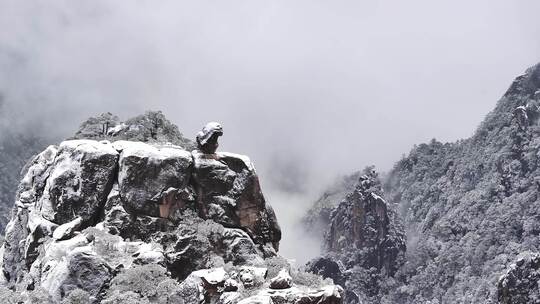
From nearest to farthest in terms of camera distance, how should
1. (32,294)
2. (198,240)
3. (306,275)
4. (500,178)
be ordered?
1. (32,294)
2. (306,275)
3. (198,240)
4. (500,178)

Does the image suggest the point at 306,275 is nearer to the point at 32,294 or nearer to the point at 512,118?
the point at 32,294

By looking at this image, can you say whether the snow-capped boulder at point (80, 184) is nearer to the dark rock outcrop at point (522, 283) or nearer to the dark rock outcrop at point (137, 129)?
the dark rock outcrop at point (137, 129)

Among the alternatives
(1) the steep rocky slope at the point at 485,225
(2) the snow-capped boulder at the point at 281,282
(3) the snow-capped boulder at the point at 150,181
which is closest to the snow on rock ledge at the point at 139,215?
(3) the snow-capped boulder at the point at 150,181

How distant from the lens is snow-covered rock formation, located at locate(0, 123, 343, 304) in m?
32.1

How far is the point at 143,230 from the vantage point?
3688 centimetres

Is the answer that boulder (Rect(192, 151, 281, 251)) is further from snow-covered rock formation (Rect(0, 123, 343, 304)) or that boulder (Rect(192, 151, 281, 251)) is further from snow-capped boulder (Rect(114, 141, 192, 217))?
snow-capped boulder (Rect(114, 141, 192, 217))

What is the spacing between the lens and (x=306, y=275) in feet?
114

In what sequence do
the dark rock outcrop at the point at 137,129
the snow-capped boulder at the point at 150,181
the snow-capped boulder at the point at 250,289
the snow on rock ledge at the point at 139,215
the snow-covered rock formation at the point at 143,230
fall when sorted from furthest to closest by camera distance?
the dark rock outcrop at the point at 137,129
the snow-capped boulder at the point at 150,181
the snow on rock ledge at the point at 139,215
the snow-covered rock formation at the point at 143,230
the snow-capped boulder at the point at 250,289

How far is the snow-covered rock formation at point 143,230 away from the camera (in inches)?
1265

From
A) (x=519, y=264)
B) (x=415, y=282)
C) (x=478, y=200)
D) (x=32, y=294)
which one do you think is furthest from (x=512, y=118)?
(x=32, y=294)

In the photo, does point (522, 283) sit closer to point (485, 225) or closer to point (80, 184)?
point (485, 225)

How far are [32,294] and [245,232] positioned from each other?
44.1 feet

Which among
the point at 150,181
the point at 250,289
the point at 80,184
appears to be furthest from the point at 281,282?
the point at 80,184

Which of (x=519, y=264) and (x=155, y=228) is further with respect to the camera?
(x=519, y=264)
